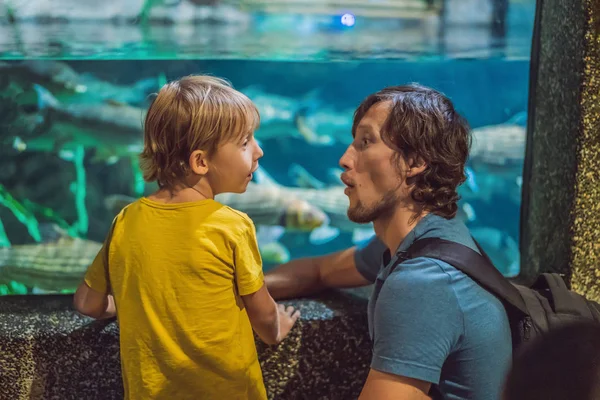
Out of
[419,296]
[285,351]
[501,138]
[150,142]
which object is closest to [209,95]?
[150,142]

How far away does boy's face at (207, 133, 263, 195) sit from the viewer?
163 centimetres

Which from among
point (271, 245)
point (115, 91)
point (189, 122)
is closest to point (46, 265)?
point (115, 91)

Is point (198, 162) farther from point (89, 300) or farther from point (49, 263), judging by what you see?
point (49, 263)

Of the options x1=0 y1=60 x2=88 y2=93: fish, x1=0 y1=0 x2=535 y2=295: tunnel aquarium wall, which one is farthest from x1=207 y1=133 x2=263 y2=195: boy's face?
x1=0 y1=60 x2=88 y2=93: fish

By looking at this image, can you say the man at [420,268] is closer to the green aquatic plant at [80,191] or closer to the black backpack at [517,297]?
the black backpack at [517,297]

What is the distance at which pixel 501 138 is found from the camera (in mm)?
3277

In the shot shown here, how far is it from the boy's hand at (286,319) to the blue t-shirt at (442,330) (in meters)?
0.62

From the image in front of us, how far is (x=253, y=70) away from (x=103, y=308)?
179 cm

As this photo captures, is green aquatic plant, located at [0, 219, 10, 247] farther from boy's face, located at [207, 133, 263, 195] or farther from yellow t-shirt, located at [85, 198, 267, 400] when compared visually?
boy's face, located at [207, 133, 263, 195]

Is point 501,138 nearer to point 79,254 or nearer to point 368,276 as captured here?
point 368,276

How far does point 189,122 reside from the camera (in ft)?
5.16

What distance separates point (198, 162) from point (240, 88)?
1.74 meters

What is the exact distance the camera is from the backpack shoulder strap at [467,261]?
147cm

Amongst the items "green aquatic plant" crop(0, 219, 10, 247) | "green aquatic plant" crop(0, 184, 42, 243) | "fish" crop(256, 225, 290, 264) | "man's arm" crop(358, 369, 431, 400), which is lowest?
"fish" crop(256, 225, 290, 264)
